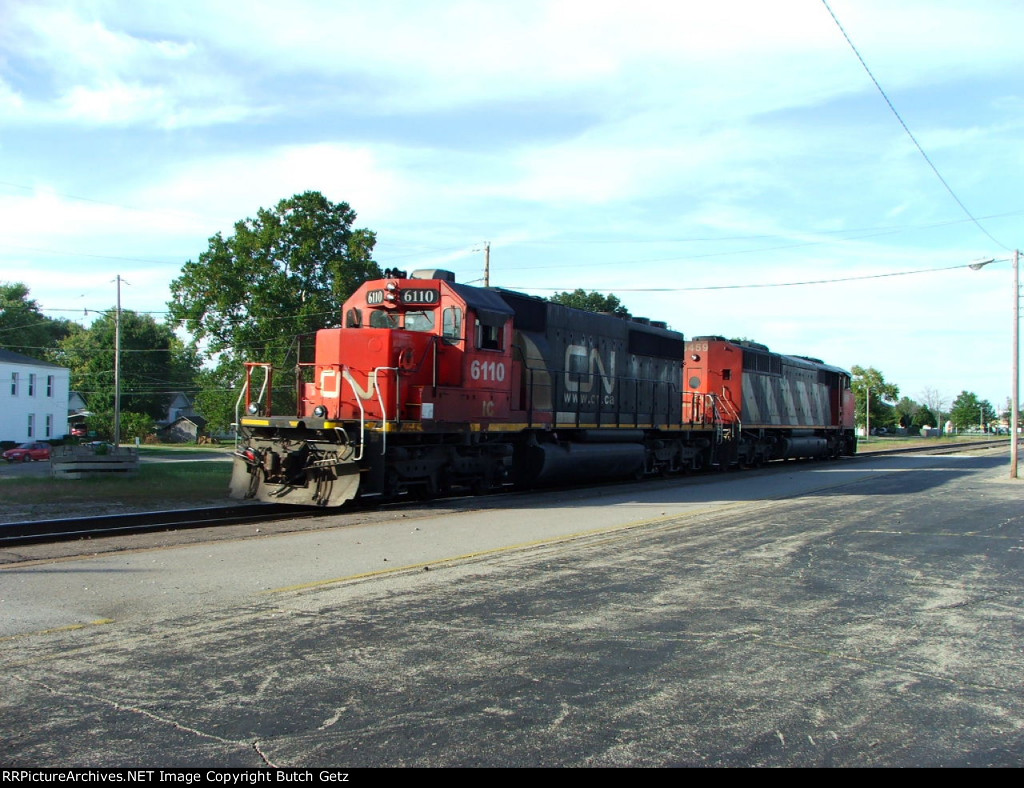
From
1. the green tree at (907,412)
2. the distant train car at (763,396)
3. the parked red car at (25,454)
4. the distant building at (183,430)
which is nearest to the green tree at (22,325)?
the distant building at (183,430)

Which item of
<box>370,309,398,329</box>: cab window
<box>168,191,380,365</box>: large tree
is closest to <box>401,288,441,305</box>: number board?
<box>370,309,398,329</box>: cab window

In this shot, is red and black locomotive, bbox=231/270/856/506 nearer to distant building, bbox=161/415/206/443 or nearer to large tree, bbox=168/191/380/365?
large tree, bbox=168/191/380/365

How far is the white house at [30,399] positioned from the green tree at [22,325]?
856 inches

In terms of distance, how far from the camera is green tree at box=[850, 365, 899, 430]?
8981 centimetres

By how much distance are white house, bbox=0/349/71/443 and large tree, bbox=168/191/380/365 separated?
24093 mm

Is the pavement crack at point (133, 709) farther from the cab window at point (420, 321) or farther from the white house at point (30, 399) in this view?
the white house at point (30, 399)

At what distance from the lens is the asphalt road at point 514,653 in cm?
387

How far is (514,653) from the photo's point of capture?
5289 millimetres

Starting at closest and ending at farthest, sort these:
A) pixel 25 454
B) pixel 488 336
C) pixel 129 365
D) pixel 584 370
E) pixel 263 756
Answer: pixel 263 756 < pixel 488 336 < pixel 584 370 < pixel 25 454 < pixel 129 365

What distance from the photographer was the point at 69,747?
12.3ft

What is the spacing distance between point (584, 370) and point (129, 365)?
74297mm

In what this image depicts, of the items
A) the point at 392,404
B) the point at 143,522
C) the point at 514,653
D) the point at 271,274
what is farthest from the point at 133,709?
the point at 271,274

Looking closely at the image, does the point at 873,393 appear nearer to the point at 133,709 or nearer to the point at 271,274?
the point at 271,274
